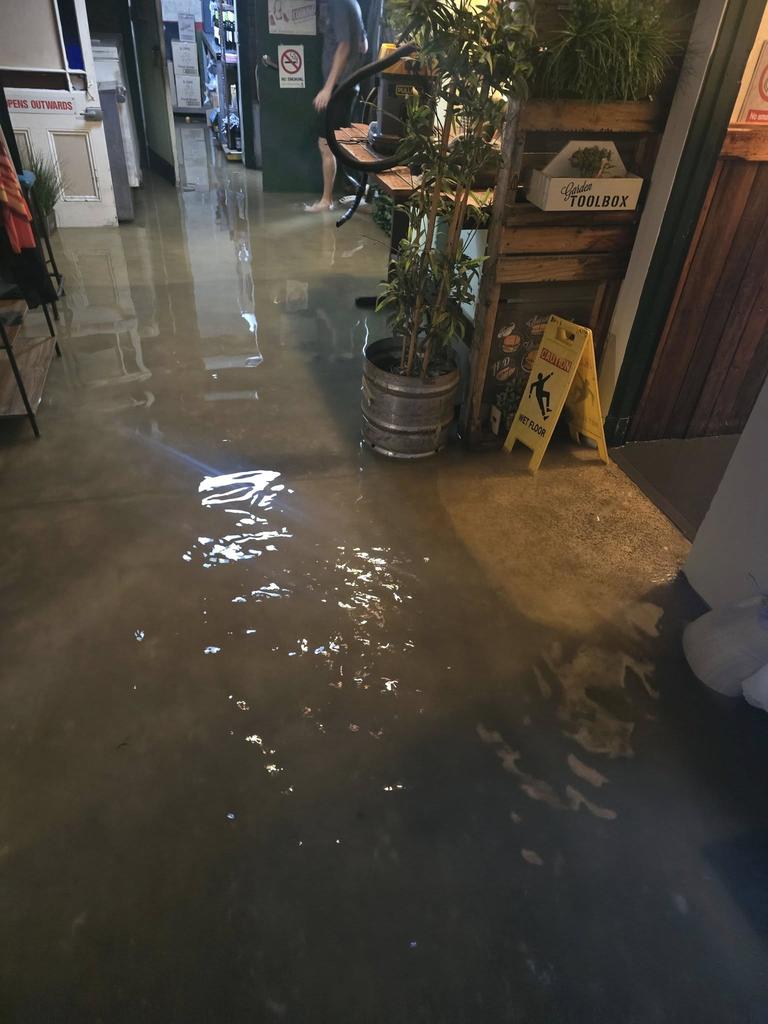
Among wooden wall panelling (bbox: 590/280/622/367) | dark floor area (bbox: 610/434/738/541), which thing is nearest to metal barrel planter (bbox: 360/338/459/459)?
wooden wall panelling (bbox: 590/280/622/367)

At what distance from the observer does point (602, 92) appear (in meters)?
2.62

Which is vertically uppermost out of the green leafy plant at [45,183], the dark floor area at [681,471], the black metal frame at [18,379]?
the green leafy plant at [45,183]

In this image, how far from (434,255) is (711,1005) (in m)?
2.70

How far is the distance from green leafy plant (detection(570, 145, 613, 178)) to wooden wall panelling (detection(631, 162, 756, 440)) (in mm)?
500

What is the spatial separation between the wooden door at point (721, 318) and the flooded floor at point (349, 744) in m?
0.58

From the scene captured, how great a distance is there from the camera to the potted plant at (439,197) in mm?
2443

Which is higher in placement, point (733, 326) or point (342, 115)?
point (342, 115)

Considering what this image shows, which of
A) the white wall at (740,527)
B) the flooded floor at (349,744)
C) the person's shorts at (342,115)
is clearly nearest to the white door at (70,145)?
the person's shorts at (342,115)

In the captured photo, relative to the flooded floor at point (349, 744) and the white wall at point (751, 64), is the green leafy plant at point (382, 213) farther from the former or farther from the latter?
the white wall at point (751, 64)

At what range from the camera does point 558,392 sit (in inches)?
123

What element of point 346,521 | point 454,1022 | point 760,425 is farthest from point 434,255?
point 454,1022

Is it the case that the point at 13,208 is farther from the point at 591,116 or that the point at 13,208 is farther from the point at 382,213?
the point at 382,213

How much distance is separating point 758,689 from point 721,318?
1921 millimetres

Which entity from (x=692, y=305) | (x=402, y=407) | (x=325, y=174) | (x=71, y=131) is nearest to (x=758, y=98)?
(x=692, y=305)
